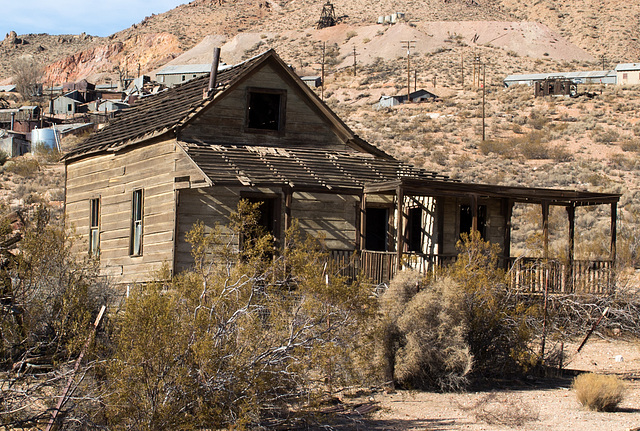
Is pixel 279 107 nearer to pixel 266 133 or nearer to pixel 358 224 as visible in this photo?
pixel 266 133

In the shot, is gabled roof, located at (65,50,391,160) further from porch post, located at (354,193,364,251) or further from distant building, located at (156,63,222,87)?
distant building, located at (156,63,222,87)

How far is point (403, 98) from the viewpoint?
2264 inches

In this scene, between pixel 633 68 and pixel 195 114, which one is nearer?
pixel 195 114

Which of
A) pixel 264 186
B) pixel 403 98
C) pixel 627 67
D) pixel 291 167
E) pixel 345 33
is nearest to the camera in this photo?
pixel 264 186

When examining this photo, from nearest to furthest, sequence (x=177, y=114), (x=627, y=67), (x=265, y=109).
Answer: (x=177, y=114) → (x=265, y=109) → (x=627, y=67)

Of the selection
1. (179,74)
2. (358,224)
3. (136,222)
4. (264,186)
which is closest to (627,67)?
(179,74)

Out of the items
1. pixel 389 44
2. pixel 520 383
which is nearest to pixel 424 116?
pixel 389 44

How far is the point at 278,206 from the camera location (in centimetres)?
1584

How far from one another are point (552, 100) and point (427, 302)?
153 ft

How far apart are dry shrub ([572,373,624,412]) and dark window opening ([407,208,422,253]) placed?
24.1 ft

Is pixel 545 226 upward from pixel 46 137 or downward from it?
downward

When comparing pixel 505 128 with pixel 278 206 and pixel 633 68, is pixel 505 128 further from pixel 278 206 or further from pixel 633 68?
pixel 278 206

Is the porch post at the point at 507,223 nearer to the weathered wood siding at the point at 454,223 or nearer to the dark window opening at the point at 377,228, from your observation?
the weathered wood siding at the point at 454,223

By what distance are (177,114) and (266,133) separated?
1990mm
